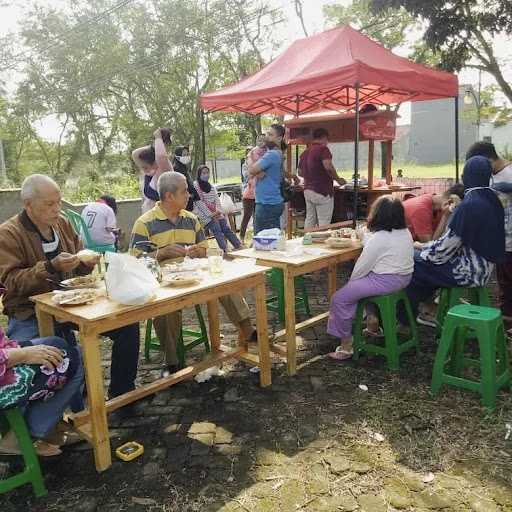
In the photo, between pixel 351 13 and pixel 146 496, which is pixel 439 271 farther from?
pixel 351 13

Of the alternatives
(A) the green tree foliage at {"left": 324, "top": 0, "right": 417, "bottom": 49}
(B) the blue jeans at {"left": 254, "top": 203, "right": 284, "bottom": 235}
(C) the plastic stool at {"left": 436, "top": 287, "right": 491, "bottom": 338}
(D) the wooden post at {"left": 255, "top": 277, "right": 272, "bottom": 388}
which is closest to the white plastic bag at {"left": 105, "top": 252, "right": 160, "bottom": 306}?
(D) the wooden post at {"left": 255, "top": 277, "right": 272, "bottom": 388}

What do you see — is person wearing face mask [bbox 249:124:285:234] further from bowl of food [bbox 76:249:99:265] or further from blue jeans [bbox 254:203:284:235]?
bowl of food [bbox 76:249:99:265]

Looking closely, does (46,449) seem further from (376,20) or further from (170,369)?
(376,20)

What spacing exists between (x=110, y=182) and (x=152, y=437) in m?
16.2

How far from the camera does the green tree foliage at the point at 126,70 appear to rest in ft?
59.1

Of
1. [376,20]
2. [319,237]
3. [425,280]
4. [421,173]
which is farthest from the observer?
[421,173]

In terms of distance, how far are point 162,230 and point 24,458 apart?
5.74ft

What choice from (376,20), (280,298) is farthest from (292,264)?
(376,20)

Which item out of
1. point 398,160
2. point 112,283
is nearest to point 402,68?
point 112,283

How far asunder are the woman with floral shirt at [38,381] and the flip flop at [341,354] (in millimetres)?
2000

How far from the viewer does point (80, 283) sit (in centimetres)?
283

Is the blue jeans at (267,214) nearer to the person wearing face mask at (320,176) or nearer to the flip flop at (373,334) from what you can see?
the person wearing face mask at (320,176)

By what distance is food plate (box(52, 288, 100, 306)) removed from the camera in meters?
2.47

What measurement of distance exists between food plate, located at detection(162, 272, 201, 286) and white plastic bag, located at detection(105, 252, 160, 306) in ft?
1.00
